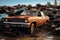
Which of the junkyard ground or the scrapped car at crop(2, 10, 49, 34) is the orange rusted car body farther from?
the junkyard ground

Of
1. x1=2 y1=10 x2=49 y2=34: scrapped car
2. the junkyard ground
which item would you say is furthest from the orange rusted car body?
the junkyard ground

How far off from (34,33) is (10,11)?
596 mm

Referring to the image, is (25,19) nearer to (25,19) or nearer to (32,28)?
(25,19)

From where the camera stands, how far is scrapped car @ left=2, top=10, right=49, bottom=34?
248 cm

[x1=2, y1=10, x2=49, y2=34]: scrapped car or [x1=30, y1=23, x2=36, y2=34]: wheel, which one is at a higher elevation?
[x1=2, y1=10, x2=49, y2=34]: scrapped car

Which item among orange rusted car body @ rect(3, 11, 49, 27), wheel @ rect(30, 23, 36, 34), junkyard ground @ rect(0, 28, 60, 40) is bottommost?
junkyard ground @ rect(0, 28, 60, 40)

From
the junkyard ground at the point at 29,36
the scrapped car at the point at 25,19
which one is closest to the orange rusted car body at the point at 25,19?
the scrapped car at the point at 25,19

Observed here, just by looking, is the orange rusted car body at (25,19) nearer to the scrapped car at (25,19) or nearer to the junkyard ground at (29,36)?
the scrapped car at (25,19)

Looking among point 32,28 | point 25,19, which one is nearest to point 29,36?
point 32,28

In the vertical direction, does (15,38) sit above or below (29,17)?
below

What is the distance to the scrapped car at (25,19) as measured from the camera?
2.48 m

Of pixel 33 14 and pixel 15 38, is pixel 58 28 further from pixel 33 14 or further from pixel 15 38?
pixel 15 38

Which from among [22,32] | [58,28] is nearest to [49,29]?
[58,28]

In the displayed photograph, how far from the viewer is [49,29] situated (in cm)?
251
